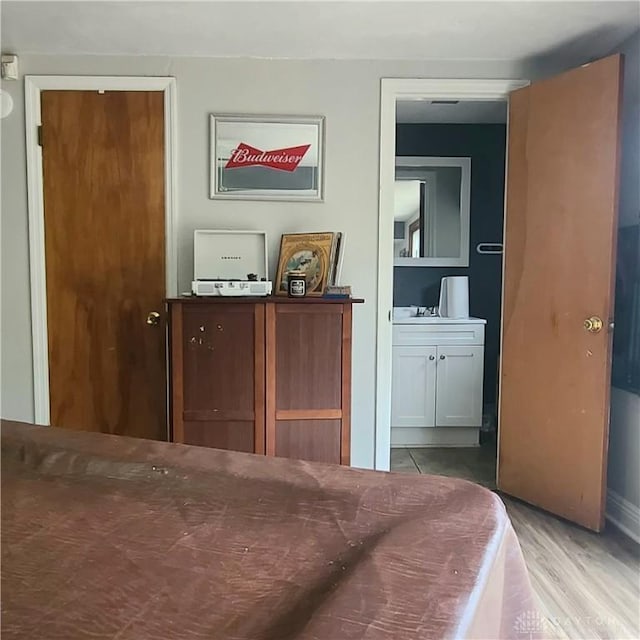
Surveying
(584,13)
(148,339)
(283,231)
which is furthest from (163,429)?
(584,13)

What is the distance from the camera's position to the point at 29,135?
9.13 ft

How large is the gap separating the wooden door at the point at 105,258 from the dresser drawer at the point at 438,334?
59.1 inches

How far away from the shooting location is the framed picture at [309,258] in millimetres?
2727

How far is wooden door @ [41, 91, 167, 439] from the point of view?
9.21 ft

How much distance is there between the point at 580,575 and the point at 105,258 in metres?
2.53

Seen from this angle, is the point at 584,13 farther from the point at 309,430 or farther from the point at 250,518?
the point at 250,518

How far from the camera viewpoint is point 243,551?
814 millimetres

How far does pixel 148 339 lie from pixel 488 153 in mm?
2726

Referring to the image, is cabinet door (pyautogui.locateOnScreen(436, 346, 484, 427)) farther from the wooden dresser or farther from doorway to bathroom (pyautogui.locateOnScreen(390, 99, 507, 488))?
the wooden dresser

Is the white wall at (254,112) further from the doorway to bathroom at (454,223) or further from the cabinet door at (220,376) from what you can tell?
the doorway to bathroom at (454,223)

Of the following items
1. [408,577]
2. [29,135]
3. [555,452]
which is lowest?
[555,452]

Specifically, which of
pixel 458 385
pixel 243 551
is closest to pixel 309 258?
pixel 458 385

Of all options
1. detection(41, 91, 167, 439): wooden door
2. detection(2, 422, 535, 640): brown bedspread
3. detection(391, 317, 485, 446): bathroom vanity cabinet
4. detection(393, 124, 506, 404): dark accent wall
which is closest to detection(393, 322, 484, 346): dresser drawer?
detection(391, 317, 485, 446): bathroom vanity cabinet

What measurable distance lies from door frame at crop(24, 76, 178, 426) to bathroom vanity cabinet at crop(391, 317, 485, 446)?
1.56 metres
